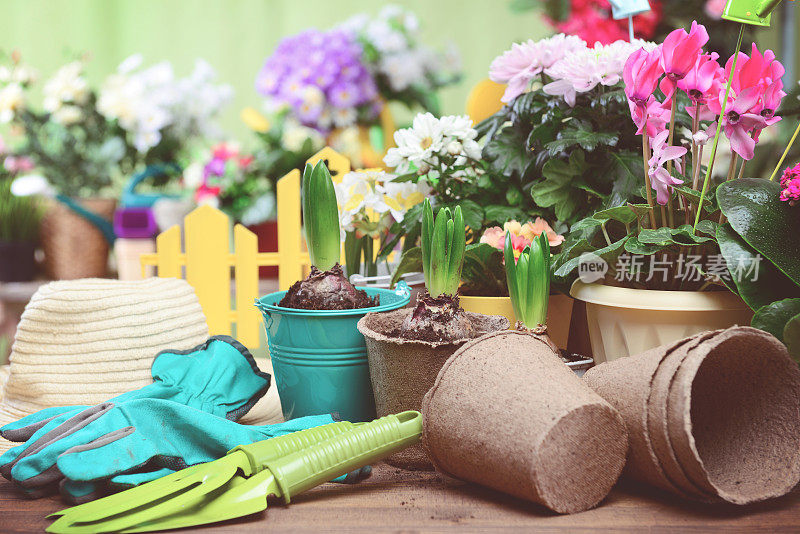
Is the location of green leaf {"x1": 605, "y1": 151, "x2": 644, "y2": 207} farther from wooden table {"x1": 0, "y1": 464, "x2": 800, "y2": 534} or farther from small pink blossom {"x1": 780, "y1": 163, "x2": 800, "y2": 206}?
wooden table {"x1": 0, "y1": 464, "x2": 800, "y2": 534}

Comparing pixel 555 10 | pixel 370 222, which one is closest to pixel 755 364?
pixel 370 222

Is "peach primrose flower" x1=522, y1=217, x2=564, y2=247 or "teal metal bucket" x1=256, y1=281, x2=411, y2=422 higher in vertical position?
"peach primrose flower" x1=522, y1=217, x2=564, y2=247

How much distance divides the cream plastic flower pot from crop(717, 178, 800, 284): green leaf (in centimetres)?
7

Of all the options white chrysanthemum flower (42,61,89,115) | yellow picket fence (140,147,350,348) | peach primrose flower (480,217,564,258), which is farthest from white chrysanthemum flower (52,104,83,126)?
peach primrose flower (480,217,564,258)

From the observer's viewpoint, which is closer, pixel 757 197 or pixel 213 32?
pixel 757 197

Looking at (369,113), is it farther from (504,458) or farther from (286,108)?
(504,458)

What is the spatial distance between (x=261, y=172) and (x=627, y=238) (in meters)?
1.34

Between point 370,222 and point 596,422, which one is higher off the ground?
point 370,222

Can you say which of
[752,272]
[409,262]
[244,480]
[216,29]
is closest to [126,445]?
[244,480]

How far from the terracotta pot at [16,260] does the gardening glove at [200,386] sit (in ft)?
4.18

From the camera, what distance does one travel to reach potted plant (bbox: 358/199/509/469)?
28.0 inches

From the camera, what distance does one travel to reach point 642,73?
67 cm

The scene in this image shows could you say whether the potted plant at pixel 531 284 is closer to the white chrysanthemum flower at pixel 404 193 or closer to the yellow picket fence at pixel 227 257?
the white chrysanthemum flower at pixel 404 193

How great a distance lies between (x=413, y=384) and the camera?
721 mm
